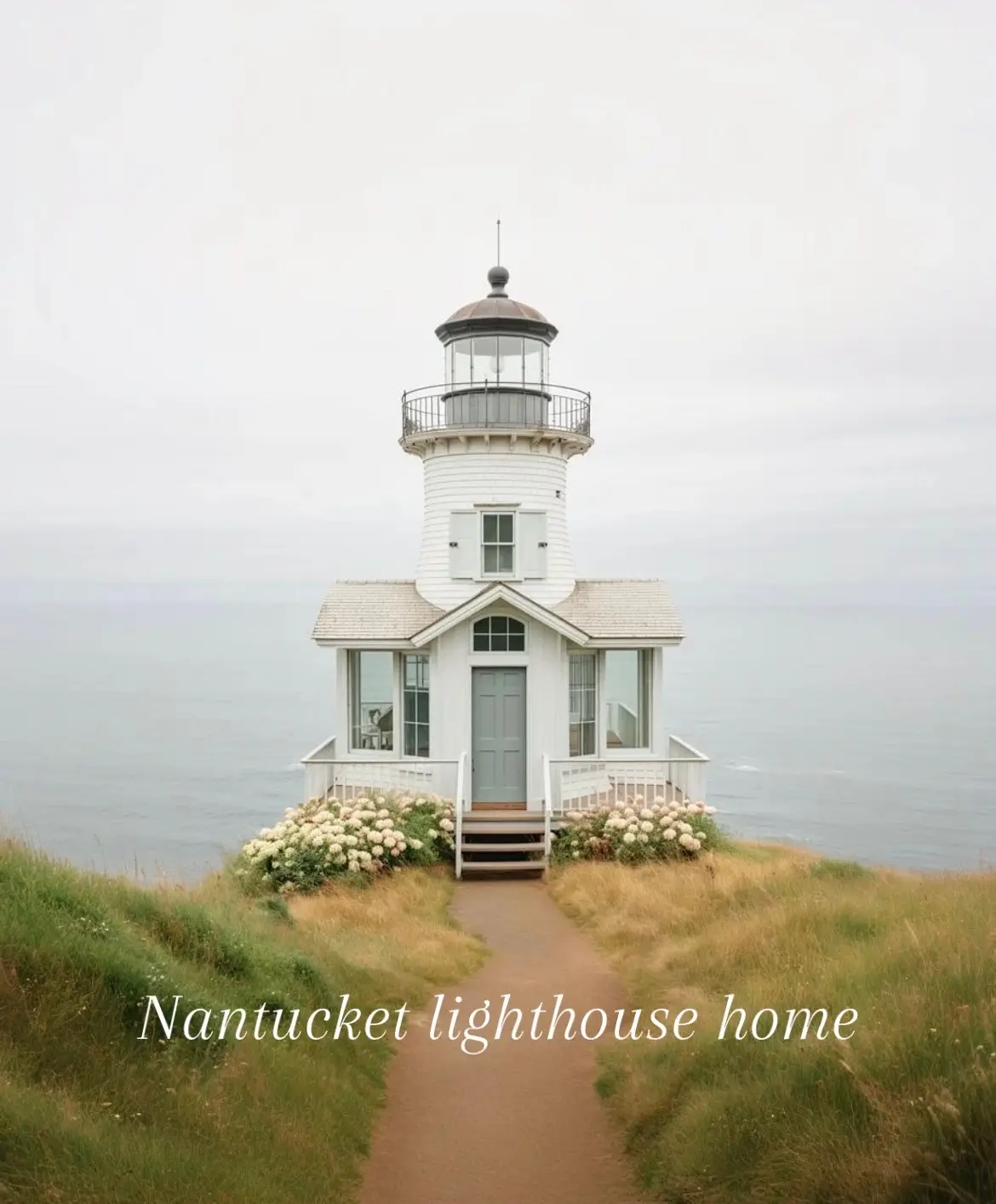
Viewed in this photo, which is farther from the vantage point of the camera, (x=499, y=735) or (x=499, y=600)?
(x=499, y=735)

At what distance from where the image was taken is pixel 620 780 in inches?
698

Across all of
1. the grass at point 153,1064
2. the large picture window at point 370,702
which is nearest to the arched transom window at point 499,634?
the large picture window at point 370,702

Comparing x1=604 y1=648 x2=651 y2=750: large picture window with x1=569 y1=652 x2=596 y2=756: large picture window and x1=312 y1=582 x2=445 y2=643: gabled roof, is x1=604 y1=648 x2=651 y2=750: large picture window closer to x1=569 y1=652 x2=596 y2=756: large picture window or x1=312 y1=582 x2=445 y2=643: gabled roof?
x1=569 y1=652 x2=596 y2=756: large picture window

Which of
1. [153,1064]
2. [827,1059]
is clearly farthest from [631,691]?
[153,1064]

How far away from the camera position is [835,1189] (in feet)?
13.8

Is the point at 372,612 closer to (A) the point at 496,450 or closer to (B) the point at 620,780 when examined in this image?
(A) the point at 496,450

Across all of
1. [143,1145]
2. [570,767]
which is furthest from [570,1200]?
[570,767]

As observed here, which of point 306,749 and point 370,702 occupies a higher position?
point 370,702

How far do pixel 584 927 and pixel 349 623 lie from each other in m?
7.65

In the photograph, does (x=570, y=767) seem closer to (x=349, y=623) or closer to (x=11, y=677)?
(x=349, y=623)

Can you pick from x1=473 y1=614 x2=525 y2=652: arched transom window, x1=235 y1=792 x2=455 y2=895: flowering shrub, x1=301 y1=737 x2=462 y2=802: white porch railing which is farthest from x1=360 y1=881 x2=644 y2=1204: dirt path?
x1=473 y1=614 x2=525 y2=652: arched transom window

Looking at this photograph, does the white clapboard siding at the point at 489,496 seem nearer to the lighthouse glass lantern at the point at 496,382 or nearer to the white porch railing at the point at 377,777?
the lighthouse glass lantern at the point at 496,382

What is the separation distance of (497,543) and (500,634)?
6.14 feet

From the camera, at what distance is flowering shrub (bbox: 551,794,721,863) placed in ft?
48.2
